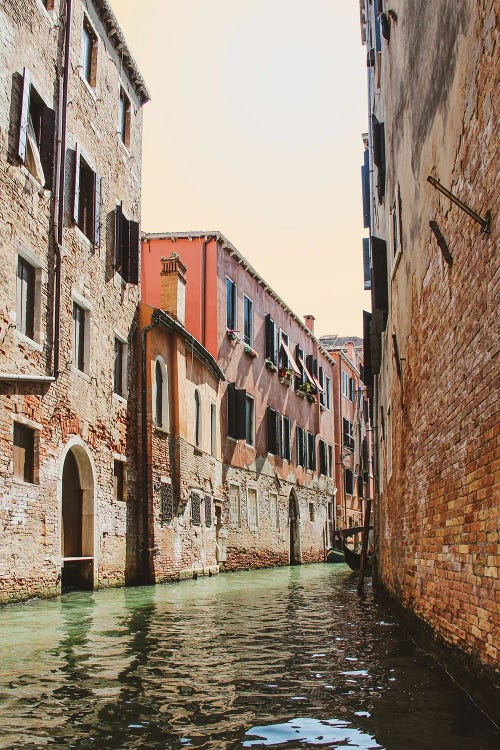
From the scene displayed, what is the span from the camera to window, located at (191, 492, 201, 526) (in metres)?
16.9

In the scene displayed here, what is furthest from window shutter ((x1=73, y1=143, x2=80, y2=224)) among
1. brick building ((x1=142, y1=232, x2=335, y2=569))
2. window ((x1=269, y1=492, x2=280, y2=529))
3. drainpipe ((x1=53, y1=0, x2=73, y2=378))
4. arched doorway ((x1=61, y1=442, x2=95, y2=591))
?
window ((x1=269, y1=492, x2=280, y2=529))

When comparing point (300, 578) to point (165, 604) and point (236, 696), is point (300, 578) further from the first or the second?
point (236, 696)

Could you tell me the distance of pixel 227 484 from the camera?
19953 millimetres

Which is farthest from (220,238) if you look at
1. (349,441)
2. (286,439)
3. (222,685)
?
(349,441)

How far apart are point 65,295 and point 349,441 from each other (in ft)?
81.6

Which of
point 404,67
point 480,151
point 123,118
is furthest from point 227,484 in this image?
point 480,151

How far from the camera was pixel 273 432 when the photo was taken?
2391 cm

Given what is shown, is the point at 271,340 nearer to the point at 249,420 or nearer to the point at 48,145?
the point at 249,420

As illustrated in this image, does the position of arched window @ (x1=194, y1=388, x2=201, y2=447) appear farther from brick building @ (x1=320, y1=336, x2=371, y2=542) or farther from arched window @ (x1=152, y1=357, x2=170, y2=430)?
brick building @ (x1=320, y1=336, x2=371, y2=542)

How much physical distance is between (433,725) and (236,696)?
116 cm

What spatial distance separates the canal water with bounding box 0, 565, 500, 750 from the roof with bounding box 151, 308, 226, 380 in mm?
7141

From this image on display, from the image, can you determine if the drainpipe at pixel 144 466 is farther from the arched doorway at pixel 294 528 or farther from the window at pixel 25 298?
the arched doorway at pixel 294 528

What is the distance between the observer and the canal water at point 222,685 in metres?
3.69

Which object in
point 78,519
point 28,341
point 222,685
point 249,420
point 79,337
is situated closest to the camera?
point 222,685
